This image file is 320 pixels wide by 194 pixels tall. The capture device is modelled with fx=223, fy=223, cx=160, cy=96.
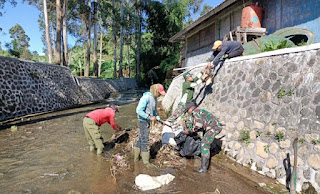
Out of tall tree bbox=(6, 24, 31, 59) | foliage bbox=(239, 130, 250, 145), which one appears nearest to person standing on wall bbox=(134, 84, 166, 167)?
foliage bbox=(239, 130, 250, 145)

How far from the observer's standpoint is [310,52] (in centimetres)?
400

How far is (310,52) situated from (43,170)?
220 inches

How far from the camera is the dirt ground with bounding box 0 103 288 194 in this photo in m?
3.78

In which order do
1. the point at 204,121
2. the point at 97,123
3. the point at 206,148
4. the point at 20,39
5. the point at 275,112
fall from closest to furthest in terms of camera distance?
the point at 275,112 → the point at 206,148 → the point at 204,121 → the point at 97,123 → the point at 20,39

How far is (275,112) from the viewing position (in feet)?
14.3

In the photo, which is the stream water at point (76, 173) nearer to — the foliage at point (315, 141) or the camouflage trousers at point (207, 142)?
the camouflage trousers at point (207, 142)

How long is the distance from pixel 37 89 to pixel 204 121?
10.6m

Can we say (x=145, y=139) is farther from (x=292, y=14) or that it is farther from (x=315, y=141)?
(x=292, y=14)

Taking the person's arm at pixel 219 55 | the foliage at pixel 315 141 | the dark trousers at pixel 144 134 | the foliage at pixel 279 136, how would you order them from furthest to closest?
the person's arm at pixel 219 55 < the dark trousers at pixel 144 134 < the foliage at pixel 279 136 < the foliage at pixel 315 141

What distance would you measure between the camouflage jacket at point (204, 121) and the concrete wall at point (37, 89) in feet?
27.2

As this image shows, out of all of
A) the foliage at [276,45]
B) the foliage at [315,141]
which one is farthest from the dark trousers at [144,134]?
the foliage at [276,45]

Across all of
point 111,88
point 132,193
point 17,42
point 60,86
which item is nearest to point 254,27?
point 132,193

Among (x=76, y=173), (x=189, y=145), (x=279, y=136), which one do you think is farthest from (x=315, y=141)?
(x=76, y=173)

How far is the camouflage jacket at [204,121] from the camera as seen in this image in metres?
4.54
